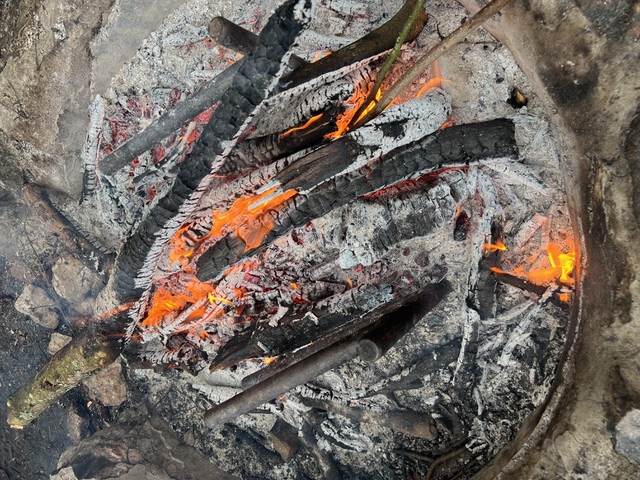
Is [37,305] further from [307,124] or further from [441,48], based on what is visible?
[441,48]

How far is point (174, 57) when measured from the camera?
13.1 feet

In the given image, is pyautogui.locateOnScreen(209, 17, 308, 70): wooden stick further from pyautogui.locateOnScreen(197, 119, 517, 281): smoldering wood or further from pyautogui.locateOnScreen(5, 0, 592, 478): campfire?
pyautogui.locateOnScreen(197, 119, 517, 281): smoldering wood

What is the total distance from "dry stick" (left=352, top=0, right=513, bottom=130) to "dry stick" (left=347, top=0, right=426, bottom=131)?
4.2 inches

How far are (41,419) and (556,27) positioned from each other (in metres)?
6.24

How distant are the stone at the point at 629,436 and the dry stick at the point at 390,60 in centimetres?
231

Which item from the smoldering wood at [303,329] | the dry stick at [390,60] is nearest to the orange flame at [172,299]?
the smoldering wood at [303,329]

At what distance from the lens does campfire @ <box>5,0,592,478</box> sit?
302 cm

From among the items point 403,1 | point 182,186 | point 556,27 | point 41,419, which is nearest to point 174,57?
point 182,186

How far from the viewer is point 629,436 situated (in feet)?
7.67

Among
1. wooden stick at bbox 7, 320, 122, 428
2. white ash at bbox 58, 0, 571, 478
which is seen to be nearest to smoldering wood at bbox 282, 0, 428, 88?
white ash at bbox 58, 0, 571, 478

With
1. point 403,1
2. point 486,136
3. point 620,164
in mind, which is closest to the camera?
point 620,164

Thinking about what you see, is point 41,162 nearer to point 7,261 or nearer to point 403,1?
point 7,261

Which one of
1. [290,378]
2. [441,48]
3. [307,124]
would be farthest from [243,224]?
[441,48]

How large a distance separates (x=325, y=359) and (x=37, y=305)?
3864mm
